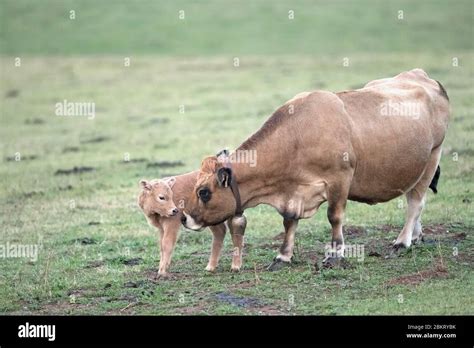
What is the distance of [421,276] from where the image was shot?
11453 mm

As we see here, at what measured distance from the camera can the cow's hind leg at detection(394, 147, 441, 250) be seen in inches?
506

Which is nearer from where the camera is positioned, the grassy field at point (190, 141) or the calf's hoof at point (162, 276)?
the grassy field at point (190, 141)

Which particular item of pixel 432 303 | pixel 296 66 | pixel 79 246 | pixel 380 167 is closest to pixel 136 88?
pixel 296 66

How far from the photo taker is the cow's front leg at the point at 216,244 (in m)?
12.3

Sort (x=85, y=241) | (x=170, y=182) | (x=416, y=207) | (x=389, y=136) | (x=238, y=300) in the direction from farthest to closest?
(x=85, y=241)
(x=416, y=207)
(x=389, y=136)
(x=170, y=182)
(x=238, y=300)

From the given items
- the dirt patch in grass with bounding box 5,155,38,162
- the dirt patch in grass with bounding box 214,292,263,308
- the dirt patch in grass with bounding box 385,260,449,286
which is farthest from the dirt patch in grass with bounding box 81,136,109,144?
the dirt patch in grass with bounding box 385,260,449,286

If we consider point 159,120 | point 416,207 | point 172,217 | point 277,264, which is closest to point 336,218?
point 277,264

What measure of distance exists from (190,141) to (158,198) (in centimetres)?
1162

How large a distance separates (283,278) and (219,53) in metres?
31.4

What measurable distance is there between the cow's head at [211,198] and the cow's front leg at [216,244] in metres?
0.50

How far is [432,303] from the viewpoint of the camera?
1044 cm

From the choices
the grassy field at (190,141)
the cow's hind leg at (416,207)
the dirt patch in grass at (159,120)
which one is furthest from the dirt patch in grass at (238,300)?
the dirt patch in grass at (159,120)

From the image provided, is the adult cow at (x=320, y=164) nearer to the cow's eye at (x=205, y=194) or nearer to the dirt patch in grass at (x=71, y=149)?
the cow's eye at (x=205, y=194)

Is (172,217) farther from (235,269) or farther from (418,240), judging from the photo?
(418,240)
